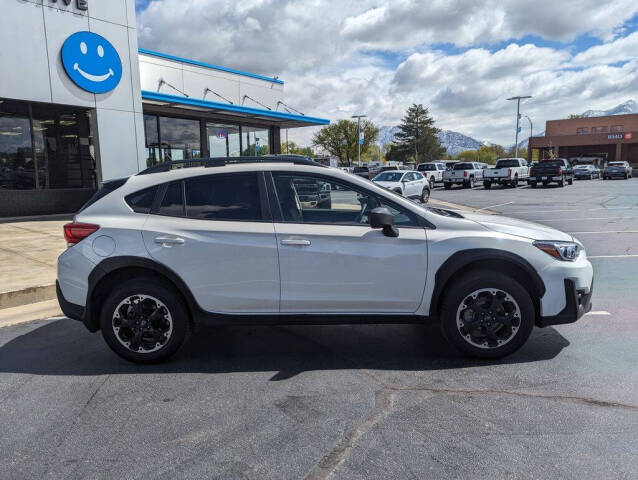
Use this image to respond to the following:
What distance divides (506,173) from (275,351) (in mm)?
29993

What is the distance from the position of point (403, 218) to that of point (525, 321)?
50.0 inches

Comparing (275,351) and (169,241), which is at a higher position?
(169,241)

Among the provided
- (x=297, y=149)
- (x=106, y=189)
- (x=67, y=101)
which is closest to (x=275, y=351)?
(x=106, y=189)

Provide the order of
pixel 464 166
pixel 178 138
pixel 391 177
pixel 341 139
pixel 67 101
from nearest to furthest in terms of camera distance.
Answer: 1. pixel 67 101
2. pixel 178 138
3. pixel 391 177
4. pixel 464 166
5. pixel 341 139

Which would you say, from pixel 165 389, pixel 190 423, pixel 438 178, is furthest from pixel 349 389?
pixel 438 178

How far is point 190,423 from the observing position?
10.2 feet

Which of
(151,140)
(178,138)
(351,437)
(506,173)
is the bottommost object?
(351,437)

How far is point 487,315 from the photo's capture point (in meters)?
3.90

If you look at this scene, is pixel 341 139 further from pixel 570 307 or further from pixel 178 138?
pixel 570 307

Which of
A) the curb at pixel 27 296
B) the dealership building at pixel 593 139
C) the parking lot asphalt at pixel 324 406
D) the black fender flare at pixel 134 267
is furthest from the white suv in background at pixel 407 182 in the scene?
the dealership building at pixel 593 139

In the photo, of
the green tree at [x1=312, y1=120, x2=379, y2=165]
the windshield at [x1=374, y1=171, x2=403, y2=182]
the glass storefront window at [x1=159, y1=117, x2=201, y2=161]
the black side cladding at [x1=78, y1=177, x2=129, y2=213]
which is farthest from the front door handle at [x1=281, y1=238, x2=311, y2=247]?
the green tree at [x1=312, y1=120, x2=379, y2=165]

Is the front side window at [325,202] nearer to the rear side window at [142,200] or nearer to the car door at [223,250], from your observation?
the car door at [223,250]

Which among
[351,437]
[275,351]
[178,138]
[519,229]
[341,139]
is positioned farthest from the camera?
[341,139]

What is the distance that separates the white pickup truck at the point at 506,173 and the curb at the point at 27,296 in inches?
1167
